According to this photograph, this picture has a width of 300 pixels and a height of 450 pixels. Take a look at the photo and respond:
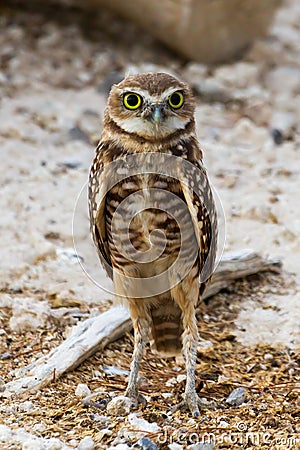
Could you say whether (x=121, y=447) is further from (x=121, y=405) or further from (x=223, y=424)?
(x=223, y=424)

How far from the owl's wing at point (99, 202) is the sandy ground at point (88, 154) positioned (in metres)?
0.71

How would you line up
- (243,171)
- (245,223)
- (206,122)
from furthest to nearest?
(206,122) < (243,171) < (245,223)

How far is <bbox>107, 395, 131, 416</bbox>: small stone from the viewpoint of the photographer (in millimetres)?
3943

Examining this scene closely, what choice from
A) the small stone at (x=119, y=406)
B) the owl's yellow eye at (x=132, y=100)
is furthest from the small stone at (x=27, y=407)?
the owl's yellow eye at (x=132, y=100)

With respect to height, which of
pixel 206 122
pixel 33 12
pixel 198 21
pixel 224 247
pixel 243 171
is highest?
pixel 33 12

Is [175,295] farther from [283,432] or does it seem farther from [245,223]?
[245,223]

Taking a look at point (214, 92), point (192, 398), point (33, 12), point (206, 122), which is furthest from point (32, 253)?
point (33, 12)

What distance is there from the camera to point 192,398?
13.5ft

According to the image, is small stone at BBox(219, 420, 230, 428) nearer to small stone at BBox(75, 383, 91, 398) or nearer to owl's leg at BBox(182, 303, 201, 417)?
owl's leg at BBox(182, 303, 201, 417)

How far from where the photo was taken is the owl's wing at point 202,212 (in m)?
4.14

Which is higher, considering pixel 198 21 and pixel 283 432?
pixel 198 21

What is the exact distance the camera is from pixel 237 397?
Result: 4.18m

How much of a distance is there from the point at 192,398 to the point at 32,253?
Result: 2.08 metres

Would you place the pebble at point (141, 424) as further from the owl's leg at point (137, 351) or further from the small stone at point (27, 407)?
the small stone at point (27, 407)
